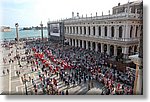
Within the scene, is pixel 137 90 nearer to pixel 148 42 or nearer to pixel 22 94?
pixel 148 42

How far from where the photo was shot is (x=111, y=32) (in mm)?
13266

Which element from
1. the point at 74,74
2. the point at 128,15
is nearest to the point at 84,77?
the point at 74,74

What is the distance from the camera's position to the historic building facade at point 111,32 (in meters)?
11.0

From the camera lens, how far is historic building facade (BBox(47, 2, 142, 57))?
11039mm

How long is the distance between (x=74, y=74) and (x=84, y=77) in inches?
34.3

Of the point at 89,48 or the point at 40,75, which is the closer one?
the point at 40,75

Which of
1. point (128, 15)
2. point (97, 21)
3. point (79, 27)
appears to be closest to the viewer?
point (128, 15)

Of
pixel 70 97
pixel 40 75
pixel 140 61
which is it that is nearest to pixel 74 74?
pixel 40 75

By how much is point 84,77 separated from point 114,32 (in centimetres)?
500

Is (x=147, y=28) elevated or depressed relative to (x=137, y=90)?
elevated

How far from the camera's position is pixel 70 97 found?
19.4 feet

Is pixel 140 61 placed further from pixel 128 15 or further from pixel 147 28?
pixel 128 15

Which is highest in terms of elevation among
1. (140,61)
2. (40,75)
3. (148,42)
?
(148,42)

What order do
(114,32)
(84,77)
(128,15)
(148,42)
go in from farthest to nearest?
(114,32)
(128,15)
(84,77)
(148,42)
